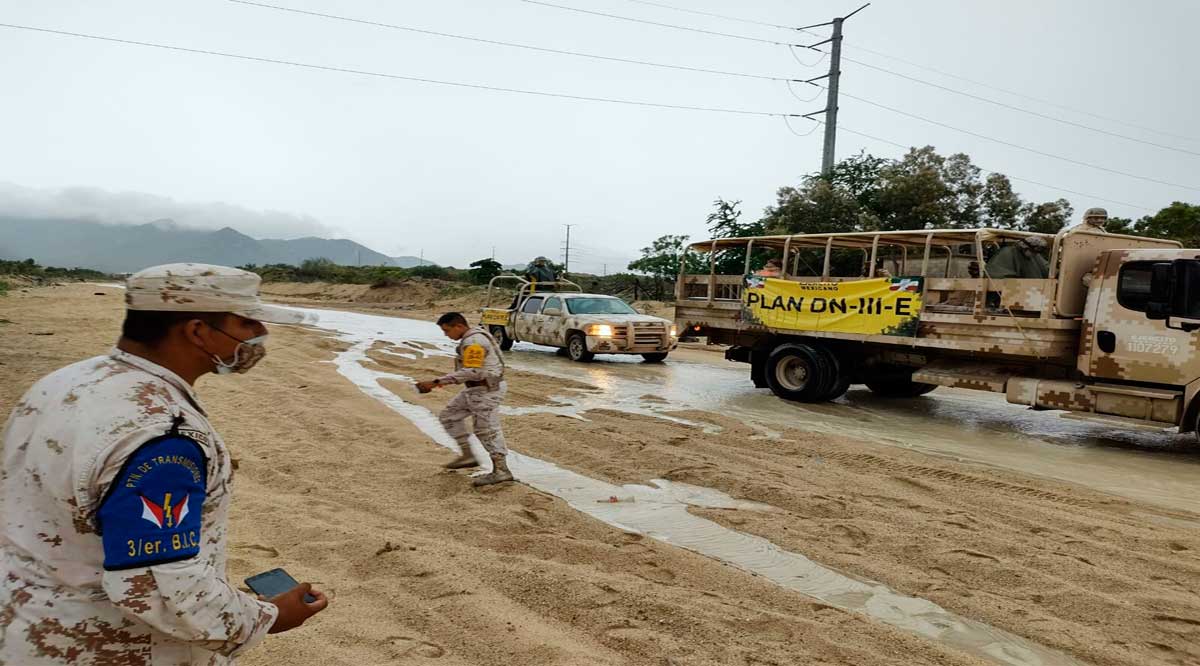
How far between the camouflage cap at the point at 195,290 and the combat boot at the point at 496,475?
4.40 meters

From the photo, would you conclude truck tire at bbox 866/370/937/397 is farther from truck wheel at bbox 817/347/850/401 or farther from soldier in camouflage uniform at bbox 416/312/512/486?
soldier in camouflage uniform at bbox 416/312/512/486

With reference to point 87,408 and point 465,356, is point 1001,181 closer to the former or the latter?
point 465,356

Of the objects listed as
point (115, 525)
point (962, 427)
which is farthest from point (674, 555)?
point (962, 427)

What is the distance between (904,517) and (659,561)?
221 centimetres

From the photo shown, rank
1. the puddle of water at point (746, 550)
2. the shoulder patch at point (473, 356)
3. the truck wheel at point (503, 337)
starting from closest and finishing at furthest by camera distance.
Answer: the puddle of water at point (746, 550) → the shoulder patch at point (473, 356) → the truck wheel at point (503, 337)

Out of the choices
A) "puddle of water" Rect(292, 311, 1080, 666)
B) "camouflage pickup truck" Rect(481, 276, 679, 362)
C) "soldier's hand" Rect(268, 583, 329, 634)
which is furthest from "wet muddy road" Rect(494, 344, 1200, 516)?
"soldier's hand" Rect(268, 583, 329, 634)

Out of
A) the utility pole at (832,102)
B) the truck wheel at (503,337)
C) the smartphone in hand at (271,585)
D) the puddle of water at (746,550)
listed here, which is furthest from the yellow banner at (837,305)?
the utility pole at (832,102)

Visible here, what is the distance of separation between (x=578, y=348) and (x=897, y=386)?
6646 millimetres

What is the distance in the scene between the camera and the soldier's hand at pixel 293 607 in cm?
199

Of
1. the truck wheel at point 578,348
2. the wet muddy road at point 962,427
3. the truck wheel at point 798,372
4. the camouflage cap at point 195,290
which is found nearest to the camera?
the camouflage cap at point 195,290

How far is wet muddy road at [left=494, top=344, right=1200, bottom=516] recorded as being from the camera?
7.84 metres

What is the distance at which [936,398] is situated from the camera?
13422 mm

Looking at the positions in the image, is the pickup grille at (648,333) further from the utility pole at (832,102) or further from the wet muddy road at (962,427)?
the utility pole at (832,102)

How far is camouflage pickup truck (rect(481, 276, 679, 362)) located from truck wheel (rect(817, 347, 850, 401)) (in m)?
4.10
